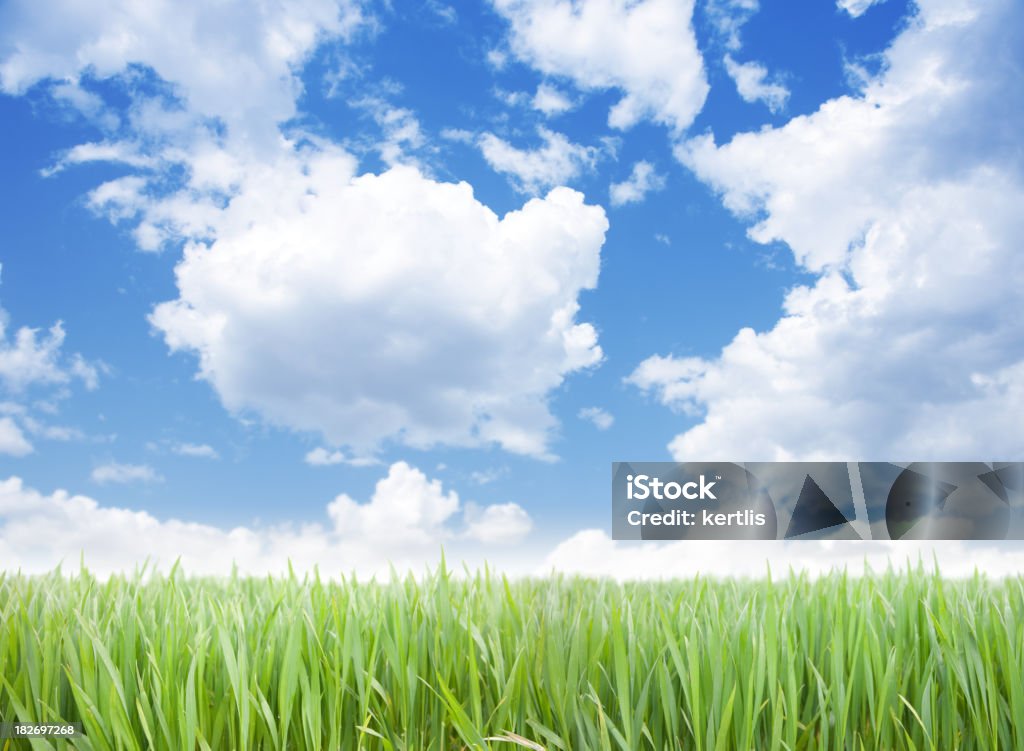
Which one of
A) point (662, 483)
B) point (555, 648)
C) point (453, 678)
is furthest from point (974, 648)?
point (662, 483)

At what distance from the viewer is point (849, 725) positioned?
1937 mm

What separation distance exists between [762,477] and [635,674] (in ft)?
12.4

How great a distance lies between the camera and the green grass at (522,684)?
5.91 feet

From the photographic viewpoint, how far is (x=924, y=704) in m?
1.84

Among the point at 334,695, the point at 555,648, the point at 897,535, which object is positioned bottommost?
the point at 334,695

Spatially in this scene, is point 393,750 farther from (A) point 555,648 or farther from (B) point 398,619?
(A) point 555,648

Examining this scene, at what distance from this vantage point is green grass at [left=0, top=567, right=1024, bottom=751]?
1.80 metres

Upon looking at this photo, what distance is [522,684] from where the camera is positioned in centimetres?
188

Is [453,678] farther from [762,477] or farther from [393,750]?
[762,477]

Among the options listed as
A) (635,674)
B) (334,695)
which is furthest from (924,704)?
(334,695)

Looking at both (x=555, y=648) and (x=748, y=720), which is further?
(x=555, y=648)

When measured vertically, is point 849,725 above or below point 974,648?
below

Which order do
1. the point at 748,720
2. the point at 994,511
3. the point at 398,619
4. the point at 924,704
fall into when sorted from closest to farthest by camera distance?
the point at 748,720
the point at 924,704
the point at 398,619
the point at 994,511

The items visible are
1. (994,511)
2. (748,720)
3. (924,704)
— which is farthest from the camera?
(994,511)
